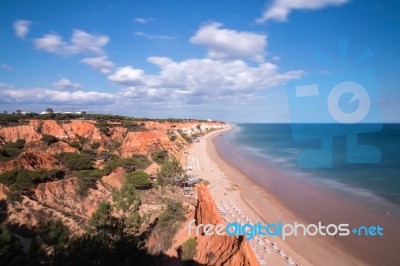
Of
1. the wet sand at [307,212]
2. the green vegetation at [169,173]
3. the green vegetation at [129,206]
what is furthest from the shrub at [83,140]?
the green vegetation at [129,206]

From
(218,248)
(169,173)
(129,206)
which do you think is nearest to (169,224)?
(129,206)

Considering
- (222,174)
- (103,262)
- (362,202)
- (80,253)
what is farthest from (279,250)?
(222,174)

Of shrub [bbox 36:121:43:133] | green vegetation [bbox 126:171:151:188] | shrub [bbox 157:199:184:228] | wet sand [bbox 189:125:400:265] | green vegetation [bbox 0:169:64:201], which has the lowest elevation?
wet sand [bbox 189:125:400:265]

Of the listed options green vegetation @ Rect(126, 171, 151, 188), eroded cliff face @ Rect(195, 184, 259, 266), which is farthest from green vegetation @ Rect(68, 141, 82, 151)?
eroded cliff face @ Rect(195, 184, 259, 266)

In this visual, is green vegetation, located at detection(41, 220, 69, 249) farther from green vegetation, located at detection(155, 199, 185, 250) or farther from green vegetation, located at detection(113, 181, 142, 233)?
green vegetation, located at detection(155, 199, 185, 250)

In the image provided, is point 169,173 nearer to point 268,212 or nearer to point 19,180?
point 268,212

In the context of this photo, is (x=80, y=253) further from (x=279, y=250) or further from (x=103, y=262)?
(x=279, y=250)
